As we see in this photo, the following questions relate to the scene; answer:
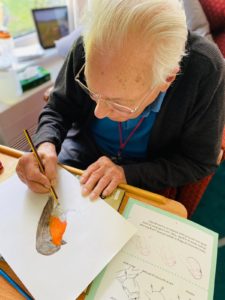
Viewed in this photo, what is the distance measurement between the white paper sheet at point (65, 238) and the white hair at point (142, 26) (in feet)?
1.11

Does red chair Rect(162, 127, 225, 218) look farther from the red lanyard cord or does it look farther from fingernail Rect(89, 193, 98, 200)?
fingernail Rect(89, 193, 98, 200)

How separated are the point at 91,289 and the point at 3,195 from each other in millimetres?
309

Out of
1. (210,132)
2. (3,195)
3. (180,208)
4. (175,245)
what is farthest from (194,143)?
(3,195)

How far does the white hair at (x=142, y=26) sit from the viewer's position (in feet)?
1.57

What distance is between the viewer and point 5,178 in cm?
67

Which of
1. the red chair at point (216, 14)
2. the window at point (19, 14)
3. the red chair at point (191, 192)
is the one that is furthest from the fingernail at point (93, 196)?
the red chair at point (216, 14)

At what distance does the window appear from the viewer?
51.0 inches

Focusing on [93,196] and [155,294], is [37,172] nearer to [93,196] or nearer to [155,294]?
[93,196]

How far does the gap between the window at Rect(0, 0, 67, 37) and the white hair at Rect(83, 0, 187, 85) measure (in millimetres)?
981

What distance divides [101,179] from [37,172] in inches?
6.4

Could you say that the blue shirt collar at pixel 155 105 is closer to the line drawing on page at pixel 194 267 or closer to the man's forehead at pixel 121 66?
the man's forehead at pixel 121 66

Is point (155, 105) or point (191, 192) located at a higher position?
point (155, 105)

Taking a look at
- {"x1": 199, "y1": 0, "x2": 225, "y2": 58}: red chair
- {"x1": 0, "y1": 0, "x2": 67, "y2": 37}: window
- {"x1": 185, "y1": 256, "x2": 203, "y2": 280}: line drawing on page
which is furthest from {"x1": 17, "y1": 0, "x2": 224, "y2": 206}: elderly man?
{"x1": 199, "y1": 0, "x2": 225, "y2": 58}: red chair

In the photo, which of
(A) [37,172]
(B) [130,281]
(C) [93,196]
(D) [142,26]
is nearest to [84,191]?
(C) [93,196]
